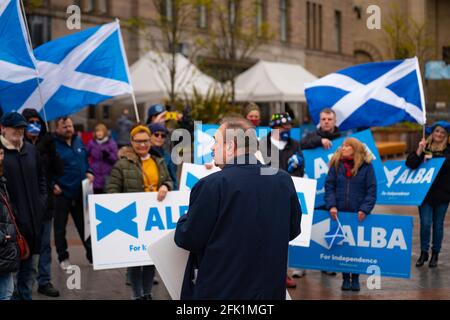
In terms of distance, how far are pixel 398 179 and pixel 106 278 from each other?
12.7 feet

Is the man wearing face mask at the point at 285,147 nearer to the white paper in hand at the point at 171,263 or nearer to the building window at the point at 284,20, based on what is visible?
the white paper in hand at the point at 171,263

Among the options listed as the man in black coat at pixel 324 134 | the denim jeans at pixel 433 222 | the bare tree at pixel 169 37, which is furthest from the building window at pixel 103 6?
the denim jeans at pixel 433 222

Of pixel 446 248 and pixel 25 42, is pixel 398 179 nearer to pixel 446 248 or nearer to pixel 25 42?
pixel 446 248

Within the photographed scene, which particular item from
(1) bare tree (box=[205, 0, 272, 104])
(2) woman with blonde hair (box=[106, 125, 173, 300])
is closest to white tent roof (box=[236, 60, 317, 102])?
(1) bare tree (box=[205, 0, 272, 104])

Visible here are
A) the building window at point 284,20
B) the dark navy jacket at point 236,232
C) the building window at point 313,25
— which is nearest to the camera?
the dark navy jacket at point 236,232

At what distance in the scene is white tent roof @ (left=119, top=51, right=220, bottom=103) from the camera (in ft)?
73.0

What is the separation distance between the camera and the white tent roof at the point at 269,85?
88.5 ft

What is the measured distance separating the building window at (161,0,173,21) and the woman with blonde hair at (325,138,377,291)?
67.7 feet

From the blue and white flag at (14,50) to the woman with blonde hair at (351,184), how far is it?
11.0 ft

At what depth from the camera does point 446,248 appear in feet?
33.9

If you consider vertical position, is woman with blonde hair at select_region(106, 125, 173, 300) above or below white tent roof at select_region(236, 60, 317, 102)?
below

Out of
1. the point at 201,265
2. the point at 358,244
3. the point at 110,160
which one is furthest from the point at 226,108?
the point at 201,265

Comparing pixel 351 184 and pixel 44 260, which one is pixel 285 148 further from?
pixel 44 260

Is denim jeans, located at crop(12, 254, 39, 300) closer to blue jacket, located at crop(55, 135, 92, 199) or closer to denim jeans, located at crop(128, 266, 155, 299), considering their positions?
denim jeans, located at crop(128, 266, 155, 299)
